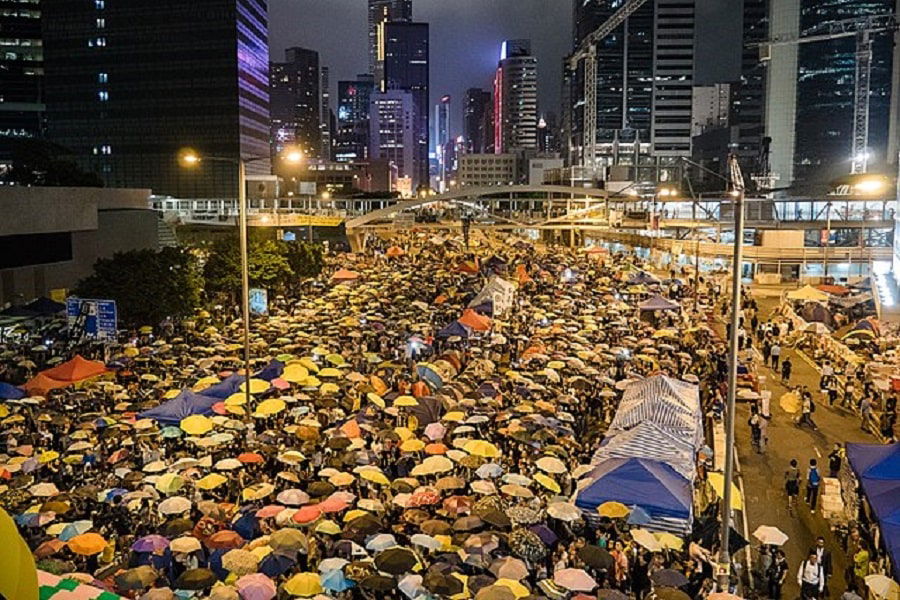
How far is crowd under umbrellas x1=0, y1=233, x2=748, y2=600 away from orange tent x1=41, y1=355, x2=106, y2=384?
36 centimetres

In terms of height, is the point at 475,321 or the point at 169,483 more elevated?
the point at 475,321

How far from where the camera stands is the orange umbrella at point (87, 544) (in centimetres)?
1221

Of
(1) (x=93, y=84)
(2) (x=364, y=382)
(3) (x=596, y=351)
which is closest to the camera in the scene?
(2) (x=364, y=382)

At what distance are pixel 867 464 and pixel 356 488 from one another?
8754 millimetres

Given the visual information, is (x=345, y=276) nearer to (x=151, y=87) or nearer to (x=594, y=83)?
(x=151, y=87)

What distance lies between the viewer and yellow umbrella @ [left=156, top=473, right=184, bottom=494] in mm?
14430

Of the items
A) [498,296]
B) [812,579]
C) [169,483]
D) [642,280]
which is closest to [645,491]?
[812,579]

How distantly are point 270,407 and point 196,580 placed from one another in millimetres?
8005

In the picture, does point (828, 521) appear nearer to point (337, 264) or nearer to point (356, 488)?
point (356, 488)

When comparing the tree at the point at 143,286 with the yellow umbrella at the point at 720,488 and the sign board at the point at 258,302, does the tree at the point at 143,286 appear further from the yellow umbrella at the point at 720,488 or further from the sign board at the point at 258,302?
the yellow umbrella at the point at 720,488

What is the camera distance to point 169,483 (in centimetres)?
1453

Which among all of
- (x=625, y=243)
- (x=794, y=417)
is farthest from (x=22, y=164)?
(x=625, y=243)

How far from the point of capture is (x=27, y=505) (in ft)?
47.3

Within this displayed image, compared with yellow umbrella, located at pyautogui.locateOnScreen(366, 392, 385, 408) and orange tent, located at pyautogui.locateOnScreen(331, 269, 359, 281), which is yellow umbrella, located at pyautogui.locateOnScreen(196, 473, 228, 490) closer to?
yellow umbrella, located at pyautogui.locateOnScreen(366, 392, 385, 408)
